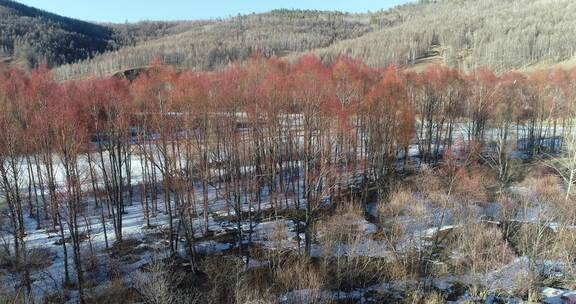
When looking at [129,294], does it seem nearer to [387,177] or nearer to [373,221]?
[373,221]

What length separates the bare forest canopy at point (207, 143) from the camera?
88.2ft

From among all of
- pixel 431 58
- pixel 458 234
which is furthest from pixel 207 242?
pixel 431 58

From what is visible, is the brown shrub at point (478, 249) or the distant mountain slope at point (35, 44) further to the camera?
the distant mountain slope at point (35, 44)

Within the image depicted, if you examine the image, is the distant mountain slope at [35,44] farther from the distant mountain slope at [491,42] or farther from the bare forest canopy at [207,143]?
the bare forest canopy at [207,143]

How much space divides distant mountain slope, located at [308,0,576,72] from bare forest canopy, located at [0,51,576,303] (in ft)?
300

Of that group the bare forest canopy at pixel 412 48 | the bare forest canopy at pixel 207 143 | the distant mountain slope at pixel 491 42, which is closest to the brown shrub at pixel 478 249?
the bare forest canopy at pixel 207 143

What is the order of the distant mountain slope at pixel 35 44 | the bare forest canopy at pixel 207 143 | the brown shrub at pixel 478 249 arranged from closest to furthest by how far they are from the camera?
the brown shrub at pixel 478 249, the bare forest canopy at pixel 207 143, the distant mountain slope at pixel 35 44

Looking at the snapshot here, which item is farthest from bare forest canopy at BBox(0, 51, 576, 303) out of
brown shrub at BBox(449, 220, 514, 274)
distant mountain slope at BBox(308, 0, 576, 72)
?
distant mountain slope at BBox(308, 0, 576, 72)

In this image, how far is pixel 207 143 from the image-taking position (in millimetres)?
32469

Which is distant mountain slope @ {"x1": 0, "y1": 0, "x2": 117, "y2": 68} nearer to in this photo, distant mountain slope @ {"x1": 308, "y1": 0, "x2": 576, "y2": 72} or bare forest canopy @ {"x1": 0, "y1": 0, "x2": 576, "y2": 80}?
bare forest canopy @ {"x1": 0, "y1": 0, "x2": 576, "y2": 80}

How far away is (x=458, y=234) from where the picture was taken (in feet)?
92.4

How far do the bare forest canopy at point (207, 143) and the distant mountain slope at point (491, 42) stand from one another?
91.6m

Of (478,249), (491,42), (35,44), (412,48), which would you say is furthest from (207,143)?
(35,44)

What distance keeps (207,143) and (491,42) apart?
15373cm
